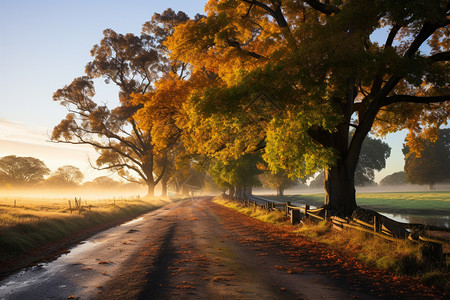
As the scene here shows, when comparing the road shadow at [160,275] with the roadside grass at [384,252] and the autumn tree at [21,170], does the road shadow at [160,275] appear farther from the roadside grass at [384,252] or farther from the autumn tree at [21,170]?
the autumn tree at [21,170]

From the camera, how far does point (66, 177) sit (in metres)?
109

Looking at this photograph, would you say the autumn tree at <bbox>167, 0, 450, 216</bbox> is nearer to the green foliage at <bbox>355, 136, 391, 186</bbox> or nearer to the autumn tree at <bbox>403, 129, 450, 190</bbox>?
the autumn tree at <bbox>403, 129, 450, 190</bbox>

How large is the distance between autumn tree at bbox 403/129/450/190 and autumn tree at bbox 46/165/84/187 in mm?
109211

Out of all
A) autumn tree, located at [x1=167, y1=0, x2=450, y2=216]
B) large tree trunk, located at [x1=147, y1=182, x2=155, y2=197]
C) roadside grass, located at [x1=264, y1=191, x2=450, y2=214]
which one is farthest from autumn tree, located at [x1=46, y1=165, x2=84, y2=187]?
autumn tree, located at [x1=167, y1=0, x2=450, y2=216]

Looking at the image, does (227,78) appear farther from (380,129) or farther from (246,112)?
(380,129)

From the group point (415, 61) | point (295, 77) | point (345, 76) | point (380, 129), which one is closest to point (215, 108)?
point (295, 77)

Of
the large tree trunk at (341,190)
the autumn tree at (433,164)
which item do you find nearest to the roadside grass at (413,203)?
the autumn tree at (433,164)

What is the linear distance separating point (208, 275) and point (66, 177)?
12049cm

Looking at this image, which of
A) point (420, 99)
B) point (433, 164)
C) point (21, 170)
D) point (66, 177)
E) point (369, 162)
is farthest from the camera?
point (66, 177)

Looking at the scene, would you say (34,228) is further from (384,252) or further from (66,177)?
(66,177)

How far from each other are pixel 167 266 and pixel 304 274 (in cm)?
355

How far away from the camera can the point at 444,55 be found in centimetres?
1049

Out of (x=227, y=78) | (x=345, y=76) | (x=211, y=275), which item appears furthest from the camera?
(x=227, y=78)

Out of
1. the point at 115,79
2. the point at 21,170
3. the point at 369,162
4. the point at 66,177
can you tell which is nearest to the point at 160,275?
the point at 115,79
